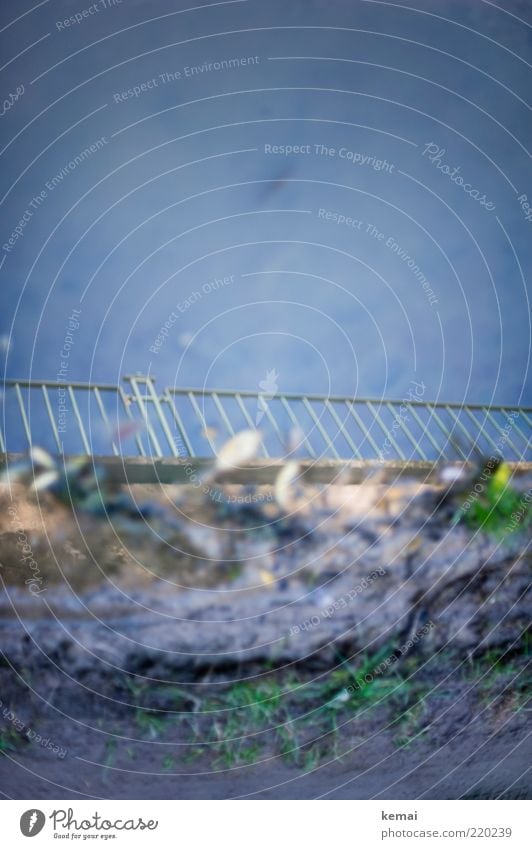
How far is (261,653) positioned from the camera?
43.0 inches

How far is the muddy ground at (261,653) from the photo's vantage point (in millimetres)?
1035

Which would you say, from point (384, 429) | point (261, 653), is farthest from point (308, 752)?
point (384, 429)

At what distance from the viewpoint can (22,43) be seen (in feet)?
3.88

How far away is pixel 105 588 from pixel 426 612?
0.62 meters

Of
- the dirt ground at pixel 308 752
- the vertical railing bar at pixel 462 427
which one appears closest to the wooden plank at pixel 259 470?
the vertical railing bar at pixel 462 427

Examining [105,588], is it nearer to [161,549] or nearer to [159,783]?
[161,549]

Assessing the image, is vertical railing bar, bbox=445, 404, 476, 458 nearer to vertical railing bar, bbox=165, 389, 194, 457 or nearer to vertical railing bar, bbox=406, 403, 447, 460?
vertical railing bar, bbox=406, 403, 447, 460

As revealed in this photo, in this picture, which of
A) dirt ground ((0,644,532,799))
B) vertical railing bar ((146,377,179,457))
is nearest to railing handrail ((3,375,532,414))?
vertical railing bar ((146,377,179,457))

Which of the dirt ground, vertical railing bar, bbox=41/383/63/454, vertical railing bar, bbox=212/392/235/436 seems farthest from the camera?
vertical railing bar, bbox=212/392/235/436

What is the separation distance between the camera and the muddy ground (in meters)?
1.04

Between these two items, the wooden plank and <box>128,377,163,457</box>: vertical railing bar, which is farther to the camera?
<box>128,377,163,457</box>: vertical railing bar

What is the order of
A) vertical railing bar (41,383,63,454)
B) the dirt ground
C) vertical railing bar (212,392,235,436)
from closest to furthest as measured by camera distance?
the dirt ground, vertical railing bar (41,383,63,454), vertical railing bar (212,392,235,436)

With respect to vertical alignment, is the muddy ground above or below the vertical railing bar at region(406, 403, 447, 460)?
below

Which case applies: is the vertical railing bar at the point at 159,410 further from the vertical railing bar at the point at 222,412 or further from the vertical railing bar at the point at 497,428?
the vertical railing bar at the point at 497,428
